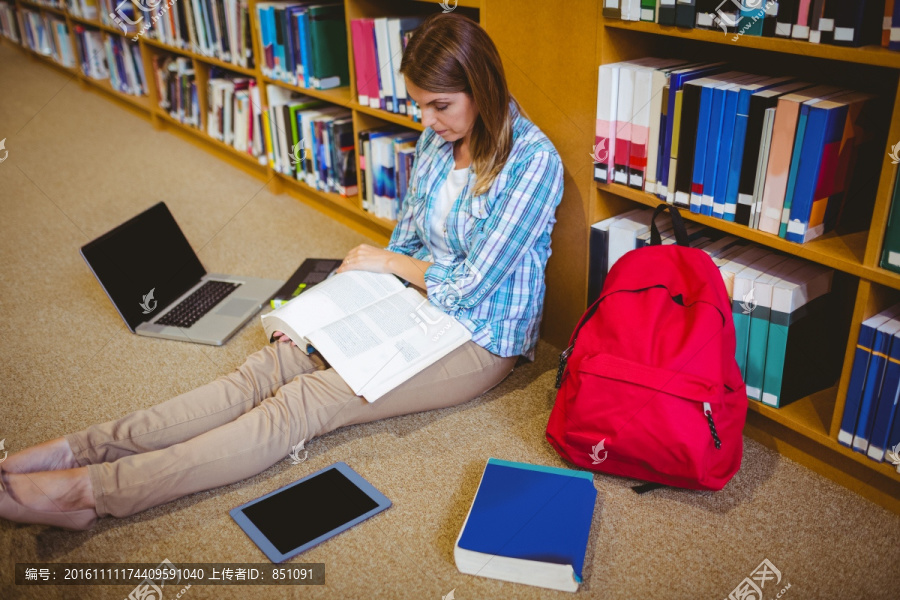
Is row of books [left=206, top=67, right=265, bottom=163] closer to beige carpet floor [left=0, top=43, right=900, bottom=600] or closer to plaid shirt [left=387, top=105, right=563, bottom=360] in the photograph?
beige carpet floor [left=0, top=43, right=900, bottom=600]

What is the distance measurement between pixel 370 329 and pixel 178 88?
8.87 feet

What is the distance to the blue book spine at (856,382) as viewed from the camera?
4.66ft

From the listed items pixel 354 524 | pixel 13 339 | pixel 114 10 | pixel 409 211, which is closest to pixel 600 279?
pixel 409 211

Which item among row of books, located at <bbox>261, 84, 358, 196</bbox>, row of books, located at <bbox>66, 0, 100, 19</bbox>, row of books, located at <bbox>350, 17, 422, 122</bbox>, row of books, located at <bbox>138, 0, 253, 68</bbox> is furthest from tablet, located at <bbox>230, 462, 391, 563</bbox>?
row of books, located at <bbox>66, 0, 100, 19</bbox>

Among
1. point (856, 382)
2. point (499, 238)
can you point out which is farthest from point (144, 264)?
point (856, 382)

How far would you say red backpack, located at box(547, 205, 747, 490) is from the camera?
4.70 feet

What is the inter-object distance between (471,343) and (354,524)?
1.63 feet

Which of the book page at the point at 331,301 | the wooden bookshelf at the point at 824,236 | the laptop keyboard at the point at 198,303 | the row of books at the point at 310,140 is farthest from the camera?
the row of books at the point at 310,140

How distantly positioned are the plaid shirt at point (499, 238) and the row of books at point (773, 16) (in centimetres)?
35

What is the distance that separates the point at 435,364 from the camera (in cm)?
172

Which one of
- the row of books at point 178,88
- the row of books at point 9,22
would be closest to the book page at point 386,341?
the row of books at point 178,88

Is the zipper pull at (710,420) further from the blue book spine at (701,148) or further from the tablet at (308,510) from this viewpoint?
the tablet at (308,510)

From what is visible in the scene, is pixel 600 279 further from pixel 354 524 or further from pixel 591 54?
pixel 354 524

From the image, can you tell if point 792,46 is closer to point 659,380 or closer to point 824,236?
point 824,236
